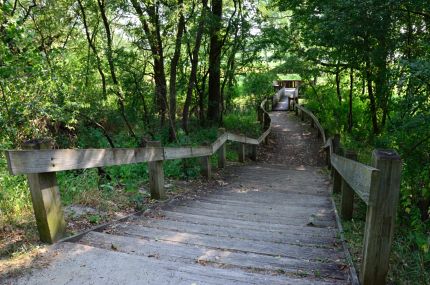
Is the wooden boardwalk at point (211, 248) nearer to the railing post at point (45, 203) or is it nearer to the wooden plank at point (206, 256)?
the wooden plank at point (206, 256)

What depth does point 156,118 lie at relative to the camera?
1400 cm

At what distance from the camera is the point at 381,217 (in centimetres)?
251

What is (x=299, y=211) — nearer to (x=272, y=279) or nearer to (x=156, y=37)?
(x=272, y=279)

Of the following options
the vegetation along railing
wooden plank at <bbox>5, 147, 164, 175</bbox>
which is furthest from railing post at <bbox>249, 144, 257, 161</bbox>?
the vegetation along railing

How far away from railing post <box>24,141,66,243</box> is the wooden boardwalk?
0.53 ft

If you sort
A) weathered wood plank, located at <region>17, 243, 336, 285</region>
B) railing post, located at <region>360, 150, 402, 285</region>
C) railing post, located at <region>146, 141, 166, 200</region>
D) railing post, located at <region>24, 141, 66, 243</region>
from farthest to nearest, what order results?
railing post, located at <region>146, 141, 166, 200</region> → railing post, located at <region>24, 141, 66, 243</region> → weathered wood plank, located at <region>17, 243, 336, 285</region> → railing post, located at <region>360, 150, 402, 285</region>

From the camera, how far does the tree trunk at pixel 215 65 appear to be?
13.4 metres

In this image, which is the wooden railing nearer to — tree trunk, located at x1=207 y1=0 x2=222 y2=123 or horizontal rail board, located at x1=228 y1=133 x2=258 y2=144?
horizontal rail board, located at x1=228 y1=133 x2=258 y2=144

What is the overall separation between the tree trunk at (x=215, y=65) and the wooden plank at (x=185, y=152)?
5826mm

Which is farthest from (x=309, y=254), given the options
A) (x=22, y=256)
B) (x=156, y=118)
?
(x=156, y=118)

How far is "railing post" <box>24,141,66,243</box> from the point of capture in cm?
329

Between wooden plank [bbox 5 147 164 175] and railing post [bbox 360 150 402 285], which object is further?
wooden plank [bbox 5 147 164 175]

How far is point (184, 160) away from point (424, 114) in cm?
493

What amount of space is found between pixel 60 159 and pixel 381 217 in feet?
9.42
